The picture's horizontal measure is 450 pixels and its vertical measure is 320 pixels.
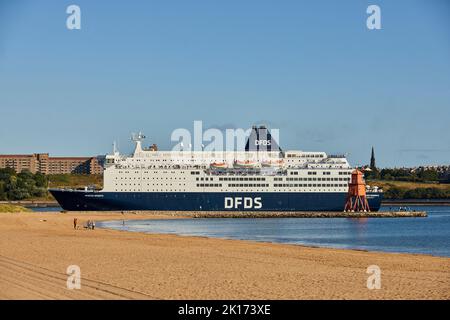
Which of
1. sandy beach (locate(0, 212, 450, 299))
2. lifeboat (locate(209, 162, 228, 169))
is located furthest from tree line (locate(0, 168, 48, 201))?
sandy beach (locate(0, 212, 450, 299))

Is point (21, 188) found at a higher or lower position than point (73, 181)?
lower

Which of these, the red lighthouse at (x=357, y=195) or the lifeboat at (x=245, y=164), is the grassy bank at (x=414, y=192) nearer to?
the red lighthouse at (x=357, y=195)

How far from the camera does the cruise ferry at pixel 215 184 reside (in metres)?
68.4

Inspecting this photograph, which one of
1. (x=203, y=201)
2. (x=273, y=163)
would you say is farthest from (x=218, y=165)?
(x=273, y=163)

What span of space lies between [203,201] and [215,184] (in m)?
2.07

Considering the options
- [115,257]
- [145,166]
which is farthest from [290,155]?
[115,257]

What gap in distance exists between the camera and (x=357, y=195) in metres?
68.9

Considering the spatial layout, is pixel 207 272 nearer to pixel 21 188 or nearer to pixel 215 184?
pixel 215 184

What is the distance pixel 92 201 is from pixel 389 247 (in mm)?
41976

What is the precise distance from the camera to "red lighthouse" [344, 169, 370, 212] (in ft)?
224

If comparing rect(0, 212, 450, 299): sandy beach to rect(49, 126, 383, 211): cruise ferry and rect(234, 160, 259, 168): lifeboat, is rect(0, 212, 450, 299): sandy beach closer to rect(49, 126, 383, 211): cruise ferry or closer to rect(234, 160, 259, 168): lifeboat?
rect(49, 126, 383, 211): cruise ferry

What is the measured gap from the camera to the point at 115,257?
21.7 metres

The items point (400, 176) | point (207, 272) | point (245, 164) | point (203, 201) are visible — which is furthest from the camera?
point (400, 176)
